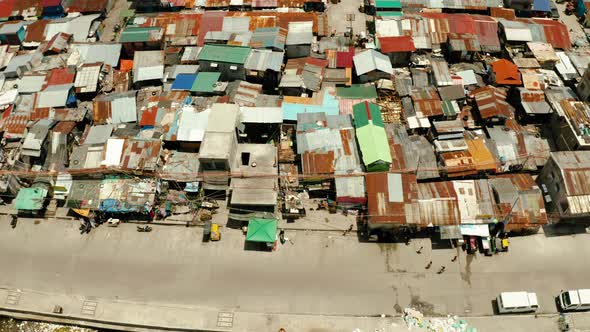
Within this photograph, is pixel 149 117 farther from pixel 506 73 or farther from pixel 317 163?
pixel 506 73

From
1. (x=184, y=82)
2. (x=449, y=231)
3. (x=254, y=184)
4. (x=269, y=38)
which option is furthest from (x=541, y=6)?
(x=184, y=82)

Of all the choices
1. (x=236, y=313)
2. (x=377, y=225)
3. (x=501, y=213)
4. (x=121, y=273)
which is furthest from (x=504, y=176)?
(x=121, y=273)

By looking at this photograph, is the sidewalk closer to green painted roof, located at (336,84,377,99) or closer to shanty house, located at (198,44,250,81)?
green painted roof, located at (336,84,377,99)

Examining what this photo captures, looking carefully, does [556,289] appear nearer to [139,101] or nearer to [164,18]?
[139,101]

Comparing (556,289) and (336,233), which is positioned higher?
(336,233)

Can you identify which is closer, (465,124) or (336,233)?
(336,233)

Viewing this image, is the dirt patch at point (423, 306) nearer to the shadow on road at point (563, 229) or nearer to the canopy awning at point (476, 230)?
the canopy awning at point (476, 230)

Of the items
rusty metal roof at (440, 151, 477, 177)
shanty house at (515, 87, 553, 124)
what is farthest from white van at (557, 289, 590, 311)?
shanty house at (515, 87, 553, 124)
